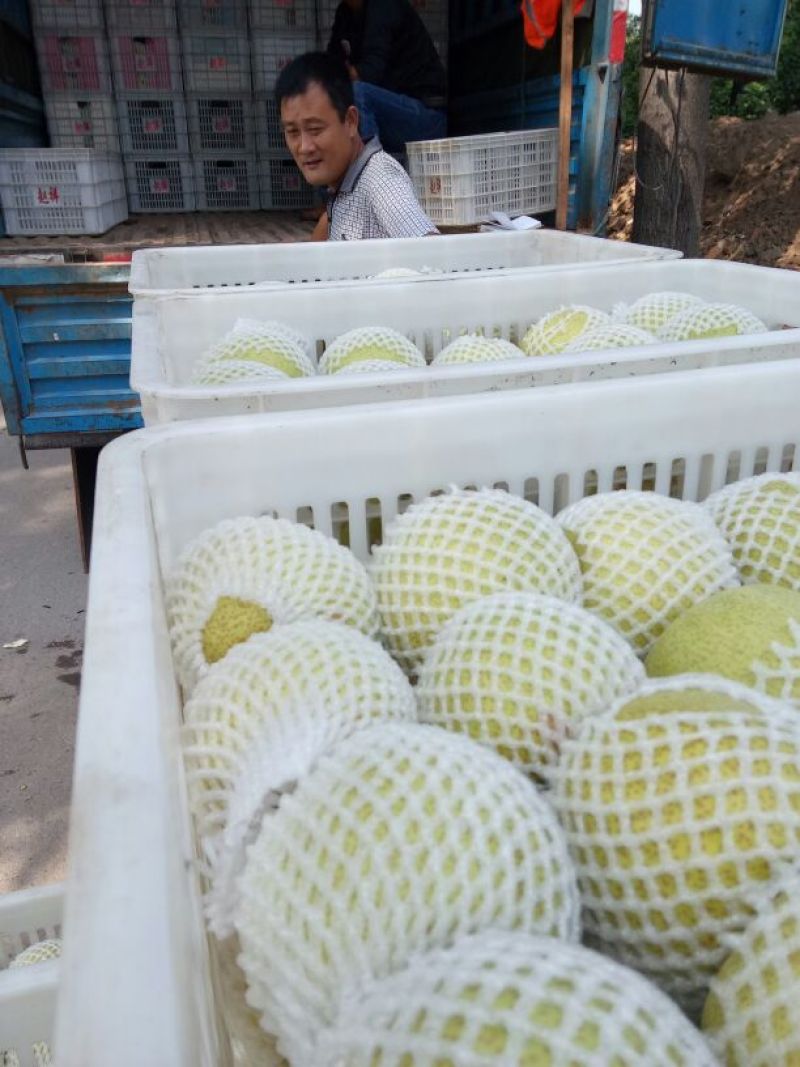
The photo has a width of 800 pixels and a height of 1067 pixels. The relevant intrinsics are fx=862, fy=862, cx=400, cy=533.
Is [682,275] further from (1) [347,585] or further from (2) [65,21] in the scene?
(2) [65,21]

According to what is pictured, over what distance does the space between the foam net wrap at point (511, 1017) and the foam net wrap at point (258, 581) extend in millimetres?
561

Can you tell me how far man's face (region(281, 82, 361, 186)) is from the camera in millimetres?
3451

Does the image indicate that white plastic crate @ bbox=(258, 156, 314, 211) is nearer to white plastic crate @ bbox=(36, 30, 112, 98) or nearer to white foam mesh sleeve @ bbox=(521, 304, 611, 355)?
white plastic crate @ bbox=(36, 30, 112, 98)

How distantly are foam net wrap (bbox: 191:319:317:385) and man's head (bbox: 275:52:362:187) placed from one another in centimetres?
178

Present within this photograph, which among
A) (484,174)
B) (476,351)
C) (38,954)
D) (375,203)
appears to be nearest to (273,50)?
(484,174)

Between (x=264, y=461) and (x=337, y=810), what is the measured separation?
705 millimetres

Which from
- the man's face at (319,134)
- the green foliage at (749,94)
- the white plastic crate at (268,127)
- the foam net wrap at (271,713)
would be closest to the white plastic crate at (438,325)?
the foam net wrap at (271,713)

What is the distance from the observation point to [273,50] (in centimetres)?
668

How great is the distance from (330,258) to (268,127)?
15.1ft

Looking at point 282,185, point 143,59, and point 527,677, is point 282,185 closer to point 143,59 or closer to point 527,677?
point 143,59

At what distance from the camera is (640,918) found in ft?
2.70

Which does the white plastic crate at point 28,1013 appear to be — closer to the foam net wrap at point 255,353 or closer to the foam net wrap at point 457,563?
the foam net wrap at point 457,563

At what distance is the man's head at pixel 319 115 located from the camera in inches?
136

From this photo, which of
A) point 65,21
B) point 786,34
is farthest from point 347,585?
point 786,34
